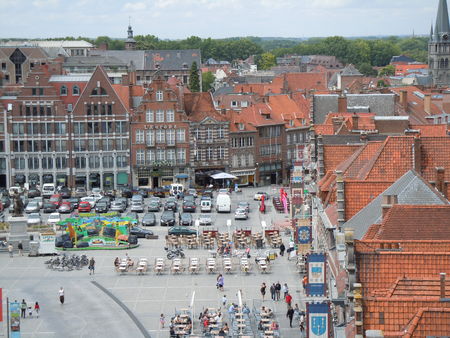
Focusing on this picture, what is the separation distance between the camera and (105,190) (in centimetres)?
10856

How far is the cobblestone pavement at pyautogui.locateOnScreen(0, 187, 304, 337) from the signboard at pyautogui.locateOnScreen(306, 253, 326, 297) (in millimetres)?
8771

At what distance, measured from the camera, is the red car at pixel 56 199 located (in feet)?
320

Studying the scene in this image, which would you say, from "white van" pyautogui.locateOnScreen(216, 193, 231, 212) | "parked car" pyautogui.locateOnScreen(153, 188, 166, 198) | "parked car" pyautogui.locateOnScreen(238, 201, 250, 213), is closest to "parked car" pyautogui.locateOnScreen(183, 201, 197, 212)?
"white van" pyautogui.locateOnScreen(216, 193, 231, 212)

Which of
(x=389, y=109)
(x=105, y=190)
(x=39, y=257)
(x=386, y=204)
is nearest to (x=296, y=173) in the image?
(x=389, y=109)

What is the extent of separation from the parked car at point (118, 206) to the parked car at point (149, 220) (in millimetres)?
6350

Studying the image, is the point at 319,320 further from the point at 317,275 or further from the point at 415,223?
the point at 415,223

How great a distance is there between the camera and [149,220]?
87.8m

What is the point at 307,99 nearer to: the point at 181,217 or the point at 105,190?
the point at 105,190

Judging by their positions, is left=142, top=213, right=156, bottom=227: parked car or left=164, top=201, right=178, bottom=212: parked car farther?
left=164, top=201, right=178, bottom=212: parked car

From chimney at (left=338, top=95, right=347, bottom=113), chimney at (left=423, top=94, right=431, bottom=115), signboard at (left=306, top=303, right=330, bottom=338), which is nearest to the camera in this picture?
signboard at (left=306, top=303, right=330, bottom=338)

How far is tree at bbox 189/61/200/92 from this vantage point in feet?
587

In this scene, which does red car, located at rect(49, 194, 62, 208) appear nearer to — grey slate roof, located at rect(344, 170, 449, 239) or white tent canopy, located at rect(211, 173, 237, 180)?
white tent canopy, located at rect(211, 173, 237, 180)

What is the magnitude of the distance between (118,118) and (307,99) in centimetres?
2959

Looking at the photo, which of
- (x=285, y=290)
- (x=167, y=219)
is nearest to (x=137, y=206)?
(x=167, y=219)
